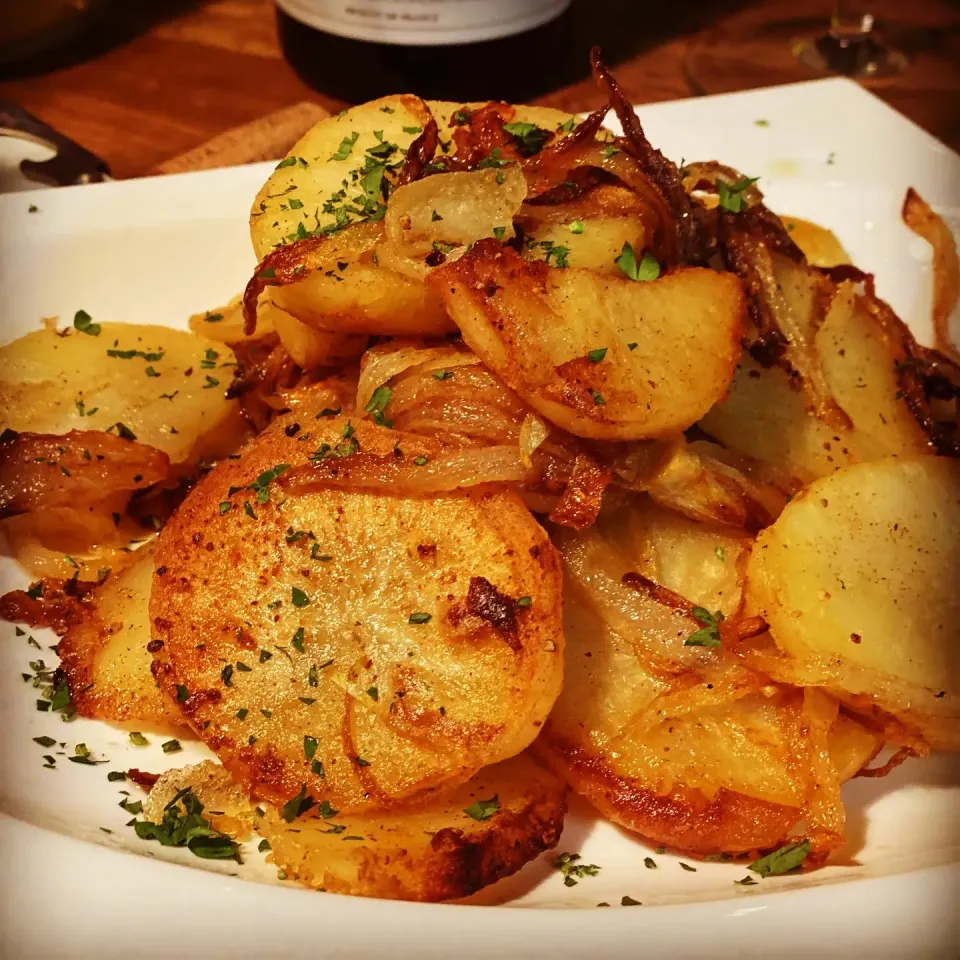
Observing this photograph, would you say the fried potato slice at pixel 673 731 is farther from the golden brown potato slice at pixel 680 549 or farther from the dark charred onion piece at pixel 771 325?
the dark charred onion piece at pixel 771 325

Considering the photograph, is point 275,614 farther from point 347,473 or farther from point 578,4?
point 578,4

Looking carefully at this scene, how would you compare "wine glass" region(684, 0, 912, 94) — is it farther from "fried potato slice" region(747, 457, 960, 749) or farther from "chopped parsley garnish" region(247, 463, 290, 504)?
"chopped parsley garnish" region(247, 463, 290, 504)

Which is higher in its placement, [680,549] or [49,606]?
[680,549]

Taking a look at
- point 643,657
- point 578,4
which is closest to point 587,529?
point 643,657

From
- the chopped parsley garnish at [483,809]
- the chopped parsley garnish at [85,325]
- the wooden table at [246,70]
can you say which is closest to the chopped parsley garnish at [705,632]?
the chopped parsley garnish at [483,809]

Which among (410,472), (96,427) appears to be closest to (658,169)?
(410,472)

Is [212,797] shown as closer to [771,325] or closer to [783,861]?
[783,861]
